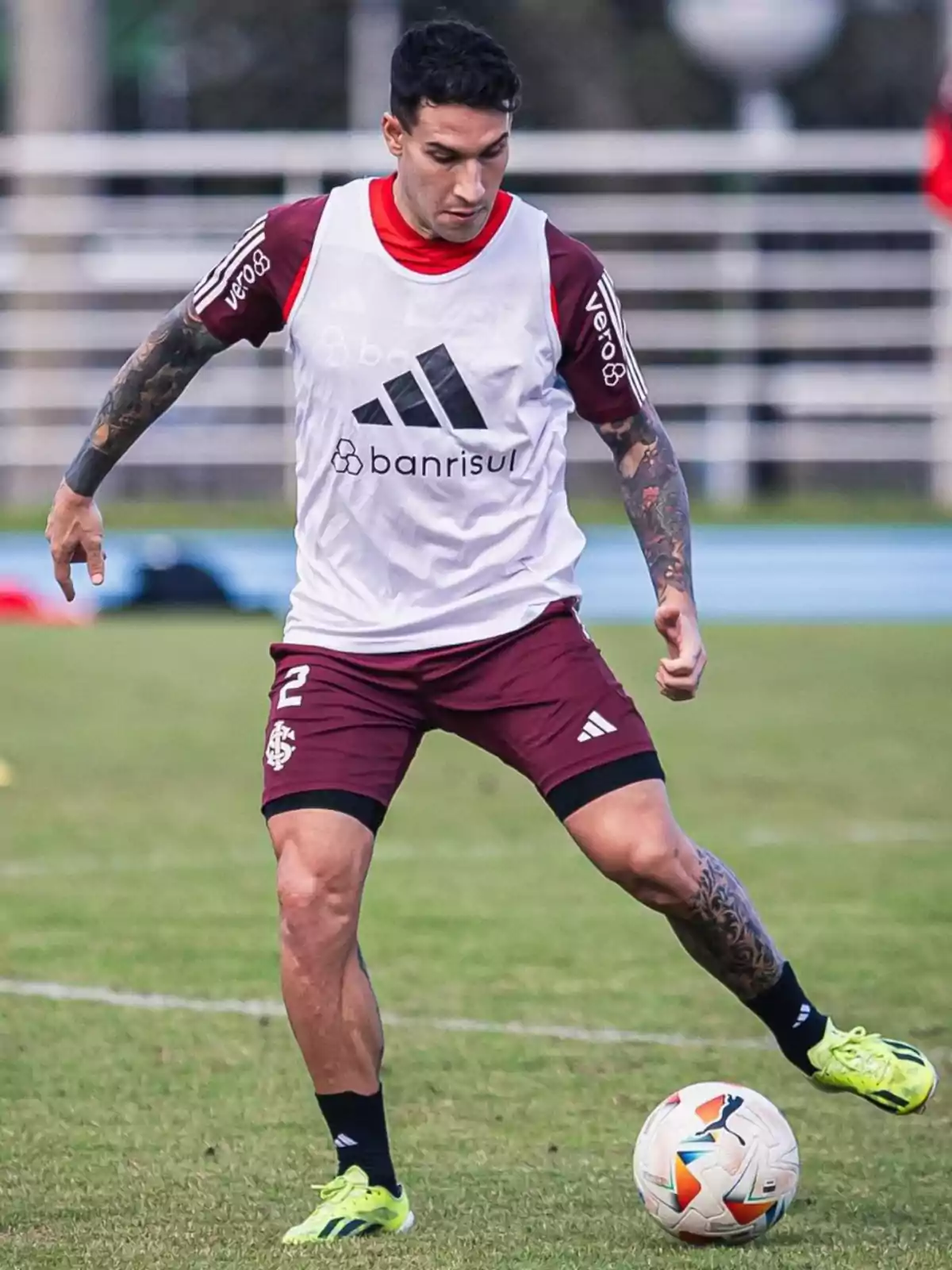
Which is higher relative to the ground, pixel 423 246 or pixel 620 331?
pixel 423 246

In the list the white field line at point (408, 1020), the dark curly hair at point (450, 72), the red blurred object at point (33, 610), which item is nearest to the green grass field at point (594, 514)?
the red blurred object at point (33, 610)

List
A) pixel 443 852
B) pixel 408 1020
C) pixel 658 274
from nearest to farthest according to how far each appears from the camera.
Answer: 1. pixel 408 1020
2. pixel 443 852
3. pixel 658 274

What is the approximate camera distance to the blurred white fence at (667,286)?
2170 centimetres

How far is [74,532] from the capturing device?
17.4ft

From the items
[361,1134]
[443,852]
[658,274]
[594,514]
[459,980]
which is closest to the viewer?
[361,1134]

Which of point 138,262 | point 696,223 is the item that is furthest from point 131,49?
point 696,223

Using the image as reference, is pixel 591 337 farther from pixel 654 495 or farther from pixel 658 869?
pixel 658 869

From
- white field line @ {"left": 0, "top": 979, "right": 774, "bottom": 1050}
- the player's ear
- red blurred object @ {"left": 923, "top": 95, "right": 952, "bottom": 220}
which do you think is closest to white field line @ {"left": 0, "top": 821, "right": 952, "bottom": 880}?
white field line @ {"left": 0, "top": 979, "right": 774, "bottom": 1050}

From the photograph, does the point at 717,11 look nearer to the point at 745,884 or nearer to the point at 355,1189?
the point at 745,884

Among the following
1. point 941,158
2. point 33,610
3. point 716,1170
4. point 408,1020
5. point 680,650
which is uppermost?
point 680,650

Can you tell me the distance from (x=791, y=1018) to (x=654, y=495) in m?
1.10

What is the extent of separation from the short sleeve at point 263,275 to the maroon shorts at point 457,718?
0.67 meters

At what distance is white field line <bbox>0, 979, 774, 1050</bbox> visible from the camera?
21.9ft

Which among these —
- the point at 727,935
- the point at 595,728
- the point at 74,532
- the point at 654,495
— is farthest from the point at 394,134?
the point at 727,935
